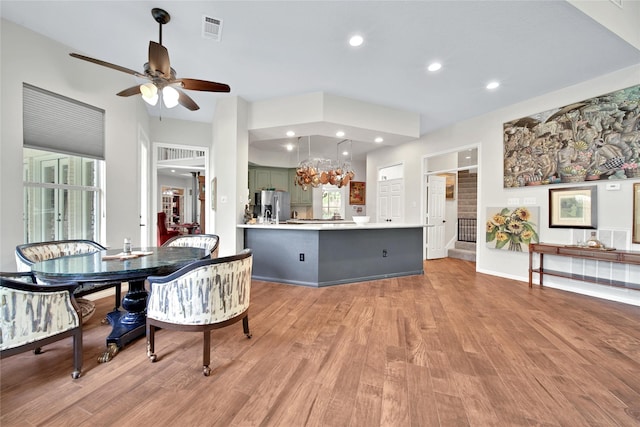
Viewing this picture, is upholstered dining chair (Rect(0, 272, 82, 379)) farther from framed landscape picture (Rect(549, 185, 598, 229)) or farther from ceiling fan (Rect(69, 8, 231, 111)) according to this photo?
framed landscape picture (Rect(549, 185, 598, 229))

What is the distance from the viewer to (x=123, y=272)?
1959mm

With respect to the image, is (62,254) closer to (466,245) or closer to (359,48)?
(359,48)

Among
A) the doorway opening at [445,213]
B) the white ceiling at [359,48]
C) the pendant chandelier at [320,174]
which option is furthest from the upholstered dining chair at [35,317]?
the doorway opening at [445,213]

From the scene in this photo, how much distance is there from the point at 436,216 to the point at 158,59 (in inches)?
245

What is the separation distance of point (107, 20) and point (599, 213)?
6276 millimetres

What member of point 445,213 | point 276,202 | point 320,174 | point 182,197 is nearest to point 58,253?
point 320,174

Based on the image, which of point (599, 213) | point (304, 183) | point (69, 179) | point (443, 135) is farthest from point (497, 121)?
point (69, 179)

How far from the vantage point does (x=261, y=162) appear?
7934 millimetres

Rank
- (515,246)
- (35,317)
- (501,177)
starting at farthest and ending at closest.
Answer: (501,177), (515,246), (35,317)

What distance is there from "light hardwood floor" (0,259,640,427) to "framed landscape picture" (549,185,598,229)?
1309mm

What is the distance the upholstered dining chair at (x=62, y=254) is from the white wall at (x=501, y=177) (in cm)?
559

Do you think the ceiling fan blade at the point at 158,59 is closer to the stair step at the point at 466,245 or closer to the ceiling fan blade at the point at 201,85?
the ceiling fan blade at the point at 201,85

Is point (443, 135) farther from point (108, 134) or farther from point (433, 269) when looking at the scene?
point (108, 134)

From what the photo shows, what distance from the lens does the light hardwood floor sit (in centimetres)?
150
